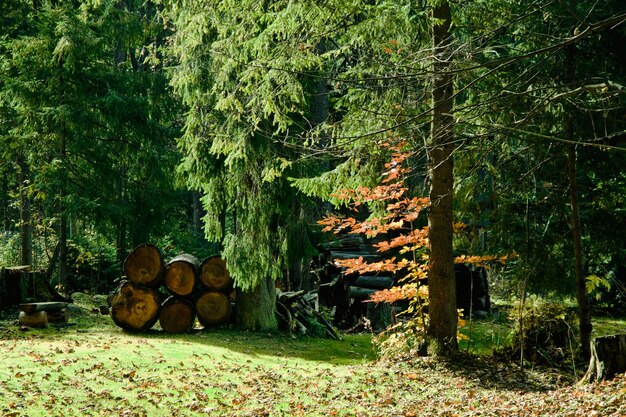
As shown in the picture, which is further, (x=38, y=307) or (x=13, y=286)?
(x=13, y=286)

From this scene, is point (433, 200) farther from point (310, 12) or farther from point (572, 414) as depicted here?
point (572, 414)

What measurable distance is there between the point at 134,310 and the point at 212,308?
1.41m

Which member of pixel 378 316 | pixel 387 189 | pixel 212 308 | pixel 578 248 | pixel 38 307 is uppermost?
pixel 387 189

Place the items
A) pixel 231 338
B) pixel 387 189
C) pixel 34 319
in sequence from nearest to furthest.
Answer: pixel 387 189
pixel 231 338
pixel 34 319

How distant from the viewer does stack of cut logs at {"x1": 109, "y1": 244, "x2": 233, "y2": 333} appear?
1235cm

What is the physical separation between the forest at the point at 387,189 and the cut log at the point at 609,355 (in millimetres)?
17

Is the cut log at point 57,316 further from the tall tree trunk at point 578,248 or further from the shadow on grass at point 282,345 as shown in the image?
the tall tree trunk at point 578,248

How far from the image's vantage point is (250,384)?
8.21 meters

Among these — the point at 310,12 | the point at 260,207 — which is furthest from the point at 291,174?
the point at 310,12

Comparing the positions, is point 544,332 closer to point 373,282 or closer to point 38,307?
point 373,282

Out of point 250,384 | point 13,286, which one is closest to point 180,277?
point 13,286

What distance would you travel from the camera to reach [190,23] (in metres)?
10.0

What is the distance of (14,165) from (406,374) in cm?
1599

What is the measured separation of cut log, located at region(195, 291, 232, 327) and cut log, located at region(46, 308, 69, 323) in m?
2.54
